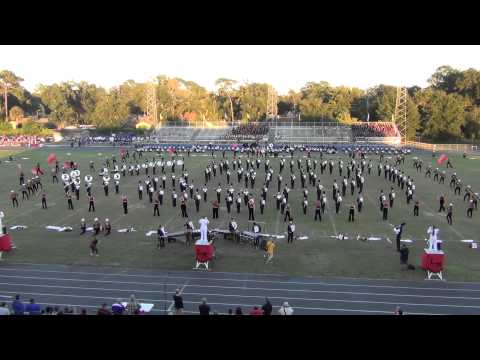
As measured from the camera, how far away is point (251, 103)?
261ft

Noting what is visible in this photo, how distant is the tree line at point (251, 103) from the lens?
58.4 meters

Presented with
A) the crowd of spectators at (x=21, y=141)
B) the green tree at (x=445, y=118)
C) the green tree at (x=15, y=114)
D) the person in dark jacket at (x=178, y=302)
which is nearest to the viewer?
the person in dark jacket at (x=178, y=302)

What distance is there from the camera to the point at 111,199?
71.9ft

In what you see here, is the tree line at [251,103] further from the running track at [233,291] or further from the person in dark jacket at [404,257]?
the running track at [233,291]

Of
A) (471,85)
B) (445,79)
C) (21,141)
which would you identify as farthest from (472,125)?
(21,141)

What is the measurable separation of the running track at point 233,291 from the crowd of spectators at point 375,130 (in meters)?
49.4

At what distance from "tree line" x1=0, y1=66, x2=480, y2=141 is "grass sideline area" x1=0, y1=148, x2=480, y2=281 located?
37291mm

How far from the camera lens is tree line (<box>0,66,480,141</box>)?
58.4m

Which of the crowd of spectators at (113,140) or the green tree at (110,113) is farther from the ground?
the green tree at (110,113)

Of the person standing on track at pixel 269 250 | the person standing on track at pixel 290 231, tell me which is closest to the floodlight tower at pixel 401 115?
the person standing on track at pixel 290 231

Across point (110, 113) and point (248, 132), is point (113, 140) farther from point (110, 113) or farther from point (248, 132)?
point (110, 113)

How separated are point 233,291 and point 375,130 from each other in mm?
52263

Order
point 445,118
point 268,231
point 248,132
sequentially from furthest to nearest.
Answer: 1. point 248,132
2. point 445,118
3. point 268,231
